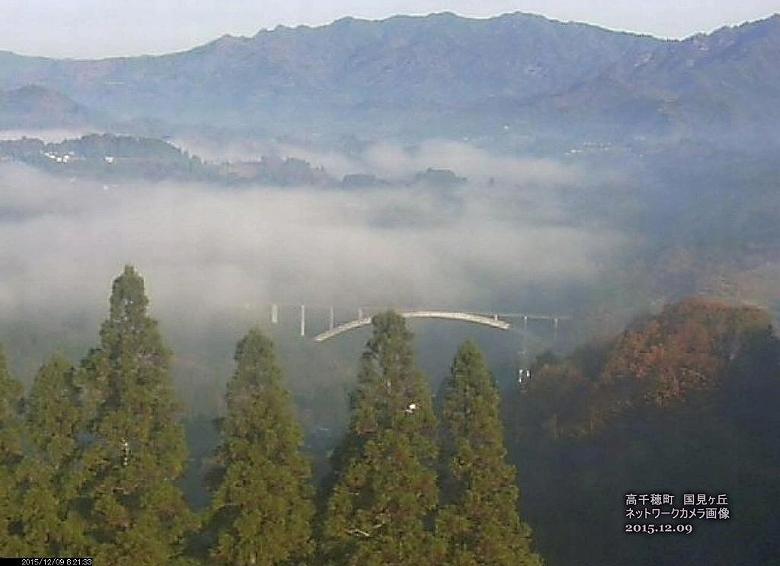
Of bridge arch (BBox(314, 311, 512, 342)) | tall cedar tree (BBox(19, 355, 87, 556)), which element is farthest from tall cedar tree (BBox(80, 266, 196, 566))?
bridge arch (BBox(314, 311, 512, 342))

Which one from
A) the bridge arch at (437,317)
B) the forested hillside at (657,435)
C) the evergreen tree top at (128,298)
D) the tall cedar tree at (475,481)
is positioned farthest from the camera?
the bridge arch at (437,317)

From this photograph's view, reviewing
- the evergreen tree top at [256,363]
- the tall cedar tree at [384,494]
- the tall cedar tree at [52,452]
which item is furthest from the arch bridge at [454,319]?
the tall cedar tree at [384,494]

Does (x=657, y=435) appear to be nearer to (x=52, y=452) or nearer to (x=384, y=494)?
(x=384, y=494)

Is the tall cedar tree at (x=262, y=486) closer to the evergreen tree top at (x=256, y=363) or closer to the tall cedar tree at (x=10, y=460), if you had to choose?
the evergreen tree top at (x=256, y=363)

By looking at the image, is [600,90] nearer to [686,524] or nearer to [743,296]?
[743,296]

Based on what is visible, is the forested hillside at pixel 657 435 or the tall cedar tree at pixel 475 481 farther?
the forested hillside at pixel 657 435

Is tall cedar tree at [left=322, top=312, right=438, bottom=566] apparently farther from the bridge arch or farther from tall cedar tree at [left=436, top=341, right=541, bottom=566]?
the bridge arch
